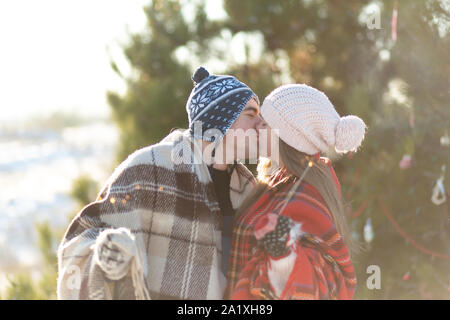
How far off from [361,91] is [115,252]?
3036 millimetres

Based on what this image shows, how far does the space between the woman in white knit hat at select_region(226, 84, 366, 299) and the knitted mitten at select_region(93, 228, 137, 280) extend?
0.42 metres

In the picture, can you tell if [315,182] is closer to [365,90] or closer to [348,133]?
[348,133]

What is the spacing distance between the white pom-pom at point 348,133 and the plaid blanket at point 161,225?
0.53 meters

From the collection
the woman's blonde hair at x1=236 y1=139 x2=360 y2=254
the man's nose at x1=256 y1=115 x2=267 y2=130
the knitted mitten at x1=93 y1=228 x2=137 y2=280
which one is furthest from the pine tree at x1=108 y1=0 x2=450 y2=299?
the knitted mitten at x1=93 y1=228 x2=137 y2=280

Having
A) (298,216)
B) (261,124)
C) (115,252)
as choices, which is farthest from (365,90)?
(115,252)

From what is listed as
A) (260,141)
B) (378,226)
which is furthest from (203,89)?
(378,226)

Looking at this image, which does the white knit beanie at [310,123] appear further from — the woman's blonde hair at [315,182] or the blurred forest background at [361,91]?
the blurred forest background at [361,91]

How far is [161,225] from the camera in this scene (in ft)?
6.17

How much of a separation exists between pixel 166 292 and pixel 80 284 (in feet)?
1.02

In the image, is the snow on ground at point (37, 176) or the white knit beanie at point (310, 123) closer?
the white knit beanie at point (310, 123)

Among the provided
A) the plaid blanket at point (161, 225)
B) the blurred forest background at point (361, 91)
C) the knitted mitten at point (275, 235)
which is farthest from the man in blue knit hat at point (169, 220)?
the blurred forest background at point (361, 91)

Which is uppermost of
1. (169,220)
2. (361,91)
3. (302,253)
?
(361,91)

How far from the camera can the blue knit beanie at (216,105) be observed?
200 centimetres
